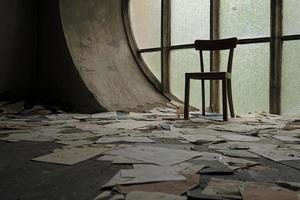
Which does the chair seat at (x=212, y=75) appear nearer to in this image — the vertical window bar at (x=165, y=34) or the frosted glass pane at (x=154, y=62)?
the vertical window bar at (x=165, y=34)

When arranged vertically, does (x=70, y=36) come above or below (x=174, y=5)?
below

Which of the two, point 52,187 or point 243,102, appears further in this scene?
point 243,102

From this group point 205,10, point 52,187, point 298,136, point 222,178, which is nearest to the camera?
point 52,187

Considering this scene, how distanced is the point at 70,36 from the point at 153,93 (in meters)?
1.47

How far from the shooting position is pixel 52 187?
1.37 meters

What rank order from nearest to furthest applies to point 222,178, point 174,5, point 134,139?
point 222,178 → point 134,139 → point 174,5

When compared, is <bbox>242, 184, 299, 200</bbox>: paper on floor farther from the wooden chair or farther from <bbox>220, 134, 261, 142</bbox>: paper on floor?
the wooden chair

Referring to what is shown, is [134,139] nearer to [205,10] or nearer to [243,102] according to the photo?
[243,102]

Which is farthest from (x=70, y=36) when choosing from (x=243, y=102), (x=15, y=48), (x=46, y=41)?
(x=243, y=102)

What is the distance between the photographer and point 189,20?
5.31 m

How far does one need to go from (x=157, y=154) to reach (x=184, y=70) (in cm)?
358

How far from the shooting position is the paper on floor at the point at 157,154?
70.8 inches

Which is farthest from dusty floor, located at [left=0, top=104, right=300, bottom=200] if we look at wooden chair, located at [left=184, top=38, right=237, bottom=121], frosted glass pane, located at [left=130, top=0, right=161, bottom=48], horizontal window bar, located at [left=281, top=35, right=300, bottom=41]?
frosted glass pane, located at [left=130, top=0, right=161, bottom=48]

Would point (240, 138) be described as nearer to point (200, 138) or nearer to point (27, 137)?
point (200, 138)
